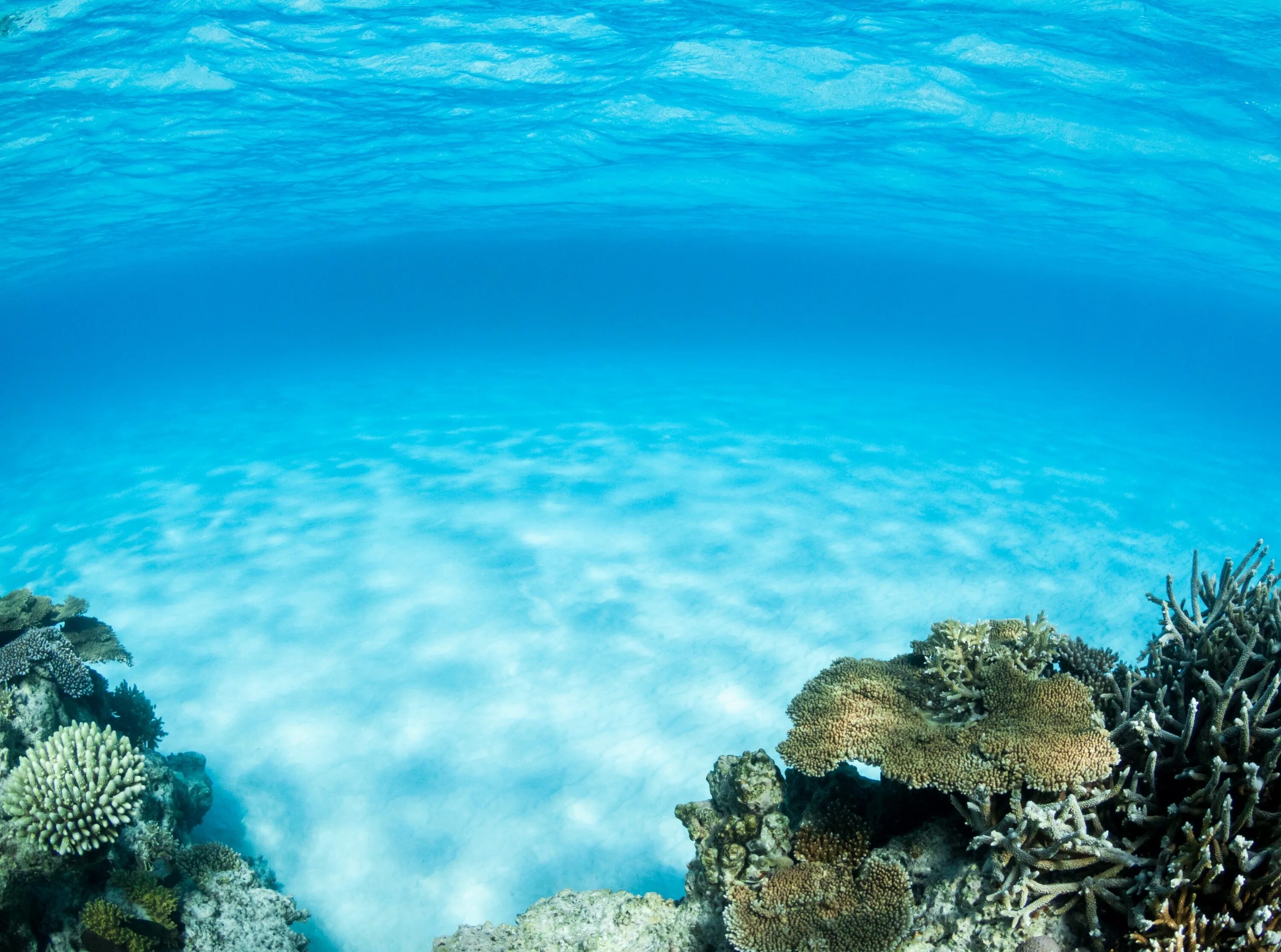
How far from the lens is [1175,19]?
1592 cm

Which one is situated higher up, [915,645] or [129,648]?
[915,645]

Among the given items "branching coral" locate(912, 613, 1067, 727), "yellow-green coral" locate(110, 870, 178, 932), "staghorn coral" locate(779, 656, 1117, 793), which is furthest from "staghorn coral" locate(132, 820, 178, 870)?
"branching coral" locate(912, 613, 1067, 727)

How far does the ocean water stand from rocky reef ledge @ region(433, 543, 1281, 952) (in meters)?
3.00

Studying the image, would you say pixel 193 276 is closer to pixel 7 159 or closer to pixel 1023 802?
pixel 7 159

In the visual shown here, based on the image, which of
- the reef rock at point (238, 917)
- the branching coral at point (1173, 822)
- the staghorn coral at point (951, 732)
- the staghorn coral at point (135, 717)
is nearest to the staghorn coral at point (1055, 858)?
the branching coral at point (1173, 822)

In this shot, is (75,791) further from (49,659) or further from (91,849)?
(49,659)

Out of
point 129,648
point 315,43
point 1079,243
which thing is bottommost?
point 1079,243

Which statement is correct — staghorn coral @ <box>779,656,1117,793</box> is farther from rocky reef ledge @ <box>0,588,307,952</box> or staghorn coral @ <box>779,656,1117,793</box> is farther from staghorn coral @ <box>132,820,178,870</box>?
staghorn coral @ <box>132,820,178,870</box>

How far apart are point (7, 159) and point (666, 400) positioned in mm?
22798

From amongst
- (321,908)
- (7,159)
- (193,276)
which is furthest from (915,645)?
(193,276)

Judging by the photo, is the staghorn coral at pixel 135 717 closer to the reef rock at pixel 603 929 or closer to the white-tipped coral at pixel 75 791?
the white-tipped coral at pixel 75 791

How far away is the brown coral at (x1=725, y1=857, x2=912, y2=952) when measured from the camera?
3775 millimetres

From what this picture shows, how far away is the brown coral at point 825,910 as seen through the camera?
3.78 metres

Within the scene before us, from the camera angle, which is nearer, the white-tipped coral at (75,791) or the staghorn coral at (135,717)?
the white-tipped coral at (75,791)
